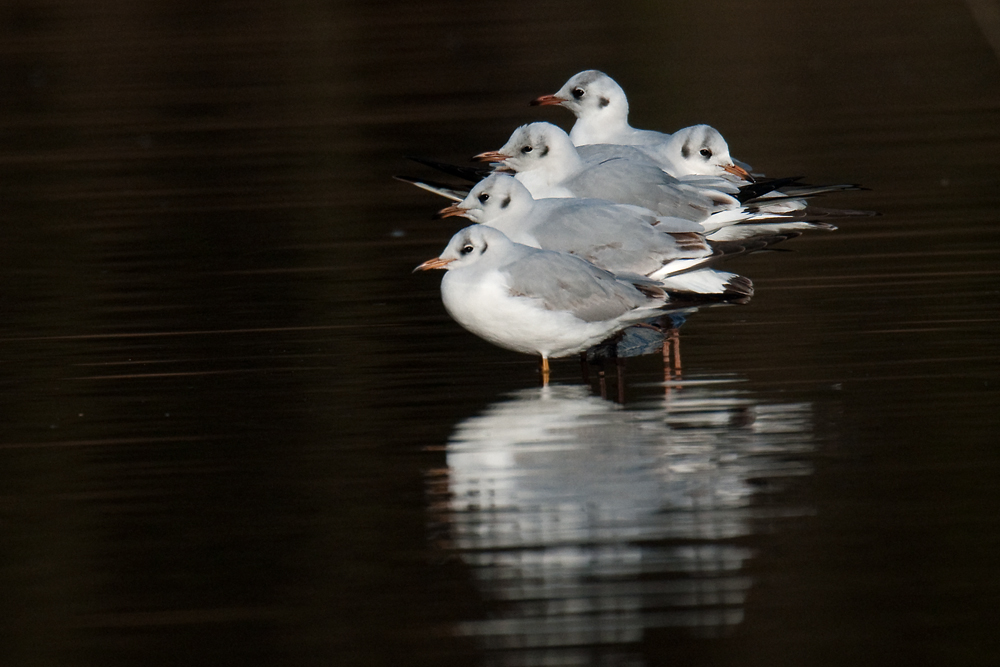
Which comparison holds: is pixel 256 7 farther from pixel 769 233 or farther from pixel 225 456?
pixel 225 456

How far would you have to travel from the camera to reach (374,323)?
32.8 feet

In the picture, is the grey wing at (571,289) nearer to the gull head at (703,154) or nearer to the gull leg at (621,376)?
the gull leg at (621,376)

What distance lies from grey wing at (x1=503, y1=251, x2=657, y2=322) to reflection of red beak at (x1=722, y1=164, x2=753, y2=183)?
234cm

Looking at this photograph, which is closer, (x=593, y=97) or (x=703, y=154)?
(x=703, y=154)

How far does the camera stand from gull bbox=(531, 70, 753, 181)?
10.9 m

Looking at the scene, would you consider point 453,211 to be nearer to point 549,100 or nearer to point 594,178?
point 594,178

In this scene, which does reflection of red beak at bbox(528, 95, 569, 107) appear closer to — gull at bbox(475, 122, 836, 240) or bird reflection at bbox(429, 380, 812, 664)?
gull at bbox(475, 122, 836, 240)

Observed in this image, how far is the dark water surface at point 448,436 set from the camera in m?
5.38

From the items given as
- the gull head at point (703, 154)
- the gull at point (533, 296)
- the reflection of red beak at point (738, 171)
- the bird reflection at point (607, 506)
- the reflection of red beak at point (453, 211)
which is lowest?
the bird reflection at point (607, 506)

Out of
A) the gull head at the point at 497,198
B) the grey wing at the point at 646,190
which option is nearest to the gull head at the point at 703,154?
the grey wing at the point at 646,190

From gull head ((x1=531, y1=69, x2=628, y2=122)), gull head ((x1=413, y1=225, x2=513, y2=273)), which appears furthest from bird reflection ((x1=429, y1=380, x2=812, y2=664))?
gull head ((x1=531, y1=69, x2=628, y2=122))

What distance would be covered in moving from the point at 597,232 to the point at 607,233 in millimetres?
50

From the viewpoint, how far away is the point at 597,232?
355 inches

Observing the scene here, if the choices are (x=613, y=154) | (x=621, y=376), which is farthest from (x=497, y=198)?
(x=613, y=154)
